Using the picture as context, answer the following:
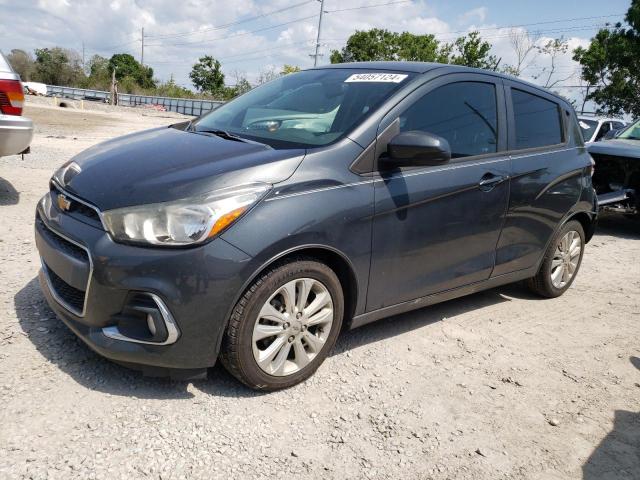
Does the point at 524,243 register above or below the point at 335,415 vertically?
above

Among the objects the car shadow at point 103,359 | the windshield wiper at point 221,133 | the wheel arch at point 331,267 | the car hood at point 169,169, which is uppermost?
the windshield wiper at point 221,133

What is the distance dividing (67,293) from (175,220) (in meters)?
0.76

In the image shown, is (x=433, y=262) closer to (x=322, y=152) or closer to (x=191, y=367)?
(x=322, y=152)

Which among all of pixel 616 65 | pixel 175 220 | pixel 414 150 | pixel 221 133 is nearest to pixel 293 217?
pixel 175 220

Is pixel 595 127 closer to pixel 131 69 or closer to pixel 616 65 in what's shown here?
pixel 616 65

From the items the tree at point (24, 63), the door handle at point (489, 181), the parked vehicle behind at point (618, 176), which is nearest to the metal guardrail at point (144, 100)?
the tree at point (24, 63)

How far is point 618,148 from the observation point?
7.88m

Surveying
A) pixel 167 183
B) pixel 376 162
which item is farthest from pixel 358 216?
pixel 167 183

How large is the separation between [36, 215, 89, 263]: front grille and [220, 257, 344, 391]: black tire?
0.77 m

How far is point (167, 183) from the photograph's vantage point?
2660mm

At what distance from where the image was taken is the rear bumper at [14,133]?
5.51 m

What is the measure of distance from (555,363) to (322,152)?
83.7 inches

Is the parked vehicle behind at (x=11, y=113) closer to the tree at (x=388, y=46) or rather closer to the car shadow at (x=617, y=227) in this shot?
the car shadow at (x=617, y=227)

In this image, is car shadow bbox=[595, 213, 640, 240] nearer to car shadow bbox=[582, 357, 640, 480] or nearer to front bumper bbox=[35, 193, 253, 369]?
car shadow bbox=[582, 357, 640, 480]
